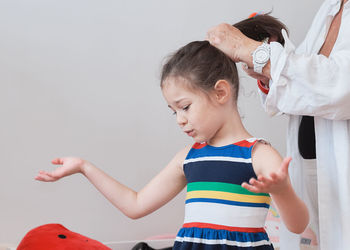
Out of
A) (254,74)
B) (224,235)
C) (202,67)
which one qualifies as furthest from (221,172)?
(254,74)

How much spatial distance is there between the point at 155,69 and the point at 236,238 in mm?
1146

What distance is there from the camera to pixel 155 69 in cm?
201

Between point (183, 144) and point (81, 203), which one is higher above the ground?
point (183, 144)

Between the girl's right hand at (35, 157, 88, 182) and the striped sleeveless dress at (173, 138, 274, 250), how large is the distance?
1.10 ft

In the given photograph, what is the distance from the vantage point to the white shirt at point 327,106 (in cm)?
108

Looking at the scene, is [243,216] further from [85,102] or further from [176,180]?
[85,102]

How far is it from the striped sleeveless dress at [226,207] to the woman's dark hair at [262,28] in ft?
1.11

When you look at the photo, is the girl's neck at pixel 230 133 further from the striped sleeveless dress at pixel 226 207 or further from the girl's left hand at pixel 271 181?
the girl's left hand at pixel 271 181

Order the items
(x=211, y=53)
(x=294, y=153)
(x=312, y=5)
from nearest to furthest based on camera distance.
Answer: (x=211, y=53) < (x=294, y=153) < (x=312, y=5)

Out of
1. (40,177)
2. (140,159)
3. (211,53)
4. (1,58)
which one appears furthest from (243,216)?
(1,58)

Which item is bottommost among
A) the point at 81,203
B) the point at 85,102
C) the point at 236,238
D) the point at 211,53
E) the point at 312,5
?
the point at 81,203

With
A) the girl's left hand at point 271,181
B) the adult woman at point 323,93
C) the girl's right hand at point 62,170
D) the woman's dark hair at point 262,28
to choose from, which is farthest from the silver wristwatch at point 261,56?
the girl's right hand at point 62,170

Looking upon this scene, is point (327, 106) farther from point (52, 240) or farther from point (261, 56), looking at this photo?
point (52, 240)

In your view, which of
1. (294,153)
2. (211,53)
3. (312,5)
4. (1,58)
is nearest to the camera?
(211,53)
